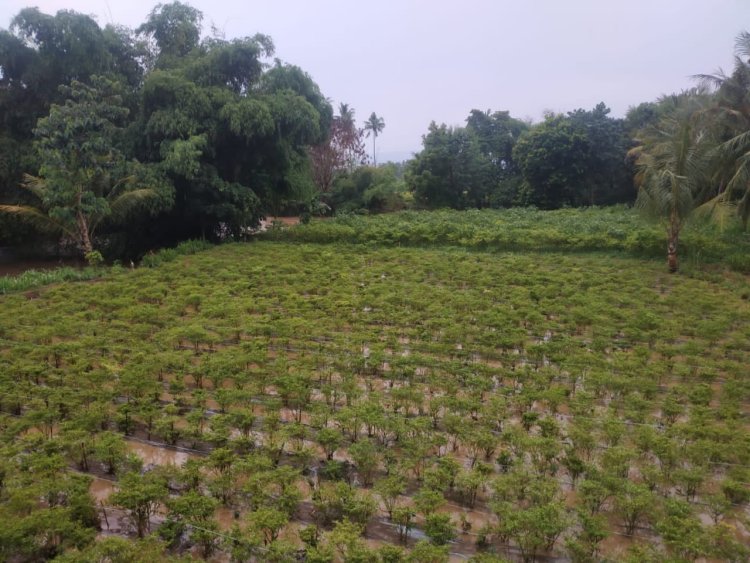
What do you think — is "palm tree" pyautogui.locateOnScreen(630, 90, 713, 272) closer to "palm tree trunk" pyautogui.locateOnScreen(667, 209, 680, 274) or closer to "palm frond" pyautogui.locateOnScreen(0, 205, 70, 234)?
"palm tree trunk" pyautogui.locateOnScreen(667, 209, 680, 274)

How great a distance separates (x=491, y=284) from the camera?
10.7m

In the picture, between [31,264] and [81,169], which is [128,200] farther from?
[31,264]

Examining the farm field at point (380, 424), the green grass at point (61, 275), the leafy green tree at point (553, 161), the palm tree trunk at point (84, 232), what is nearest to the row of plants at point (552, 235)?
the farm field at point (380, 424)

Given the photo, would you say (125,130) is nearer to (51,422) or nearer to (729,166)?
(51,422)

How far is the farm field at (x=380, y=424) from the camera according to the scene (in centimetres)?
365

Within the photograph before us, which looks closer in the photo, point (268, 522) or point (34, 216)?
point (268, 522)

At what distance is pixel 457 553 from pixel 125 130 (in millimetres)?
14983

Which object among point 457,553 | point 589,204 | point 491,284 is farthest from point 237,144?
point 589,204

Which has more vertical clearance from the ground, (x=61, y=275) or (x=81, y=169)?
(x=81, y=169)

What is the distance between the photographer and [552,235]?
46.8 ft

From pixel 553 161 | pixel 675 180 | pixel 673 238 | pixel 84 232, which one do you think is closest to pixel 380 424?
pixel 675 180

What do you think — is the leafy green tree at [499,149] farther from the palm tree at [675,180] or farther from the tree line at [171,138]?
the palm tree at [675,180]

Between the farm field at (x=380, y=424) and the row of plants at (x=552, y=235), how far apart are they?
3.38 metres

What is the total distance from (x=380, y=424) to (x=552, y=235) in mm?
10871
